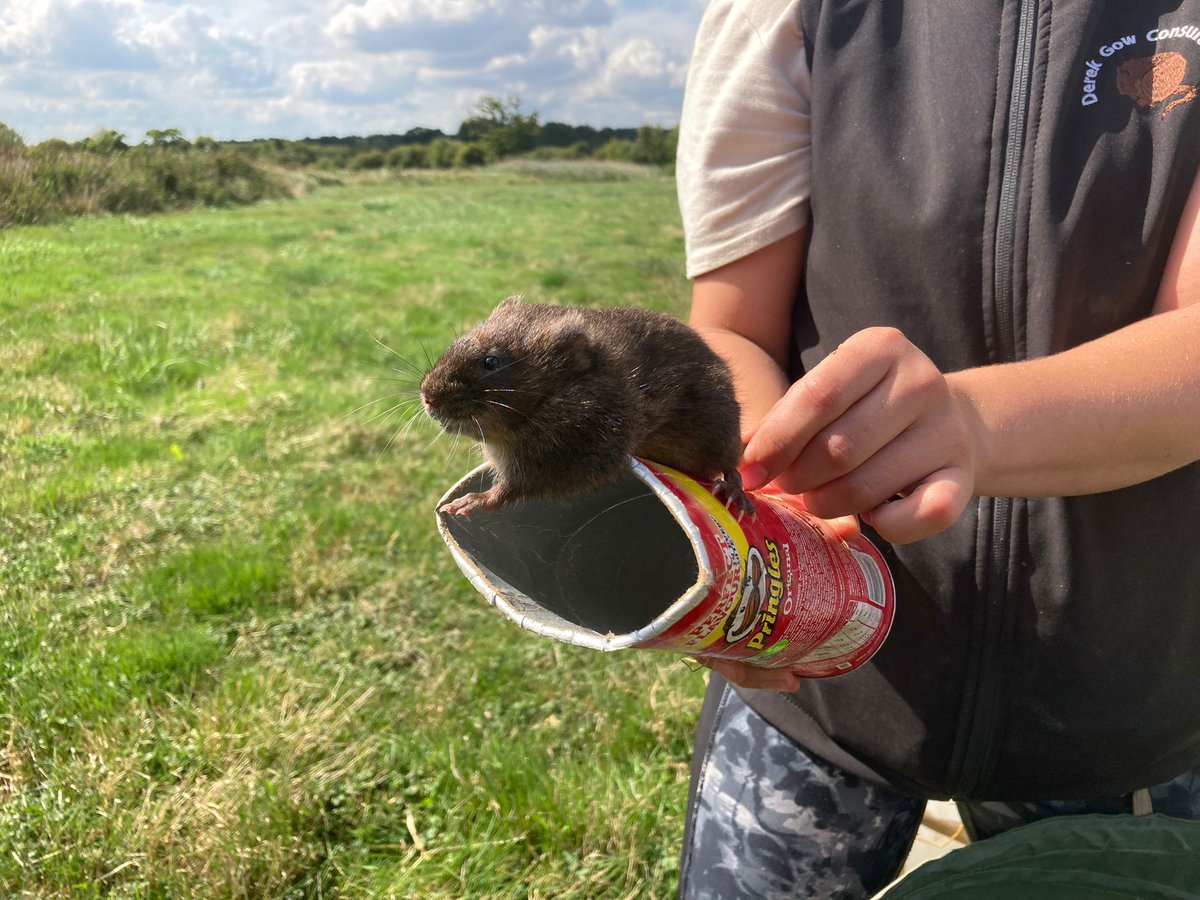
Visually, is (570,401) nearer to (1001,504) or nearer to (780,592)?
(780,592)

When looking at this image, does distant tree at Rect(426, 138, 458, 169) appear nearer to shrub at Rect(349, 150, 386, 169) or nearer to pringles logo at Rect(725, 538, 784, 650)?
shrub at Rect(349, 150, 386, 169)

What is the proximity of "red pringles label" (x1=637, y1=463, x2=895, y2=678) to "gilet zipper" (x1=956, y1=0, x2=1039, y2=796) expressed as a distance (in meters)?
0.32

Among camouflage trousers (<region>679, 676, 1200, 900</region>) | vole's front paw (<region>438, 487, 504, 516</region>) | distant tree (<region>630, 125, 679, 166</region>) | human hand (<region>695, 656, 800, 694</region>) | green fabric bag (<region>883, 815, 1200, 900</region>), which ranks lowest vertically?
camouflage trousers (<region>679, 676, 1200, 900</region>)

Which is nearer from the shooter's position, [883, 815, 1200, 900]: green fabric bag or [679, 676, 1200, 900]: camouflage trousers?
[883, 815, 1200, 900]: green fabric bag

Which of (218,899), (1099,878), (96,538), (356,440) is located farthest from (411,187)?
(1099,878)

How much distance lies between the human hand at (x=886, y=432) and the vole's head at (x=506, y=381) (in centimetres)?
53

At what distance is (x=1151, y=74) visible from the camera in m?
1.81

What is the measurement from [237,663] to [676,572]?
8.85ft

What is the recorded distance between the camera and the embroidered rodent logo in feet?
5.79

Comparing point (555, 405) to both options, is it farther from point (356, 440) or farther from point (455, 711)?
point (356, 440)

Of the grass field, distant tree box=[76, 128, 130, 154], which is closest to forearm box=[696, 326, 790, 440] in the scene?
the grass field

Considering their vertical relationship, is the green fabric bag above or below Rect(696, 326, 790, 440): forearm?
below

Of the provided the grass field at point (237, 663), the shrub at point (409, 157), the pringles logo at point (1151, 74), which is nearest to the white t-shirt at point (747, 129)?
the pringles logo at point (1151, 74)

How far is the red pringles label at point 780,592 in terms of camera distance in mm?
1376
